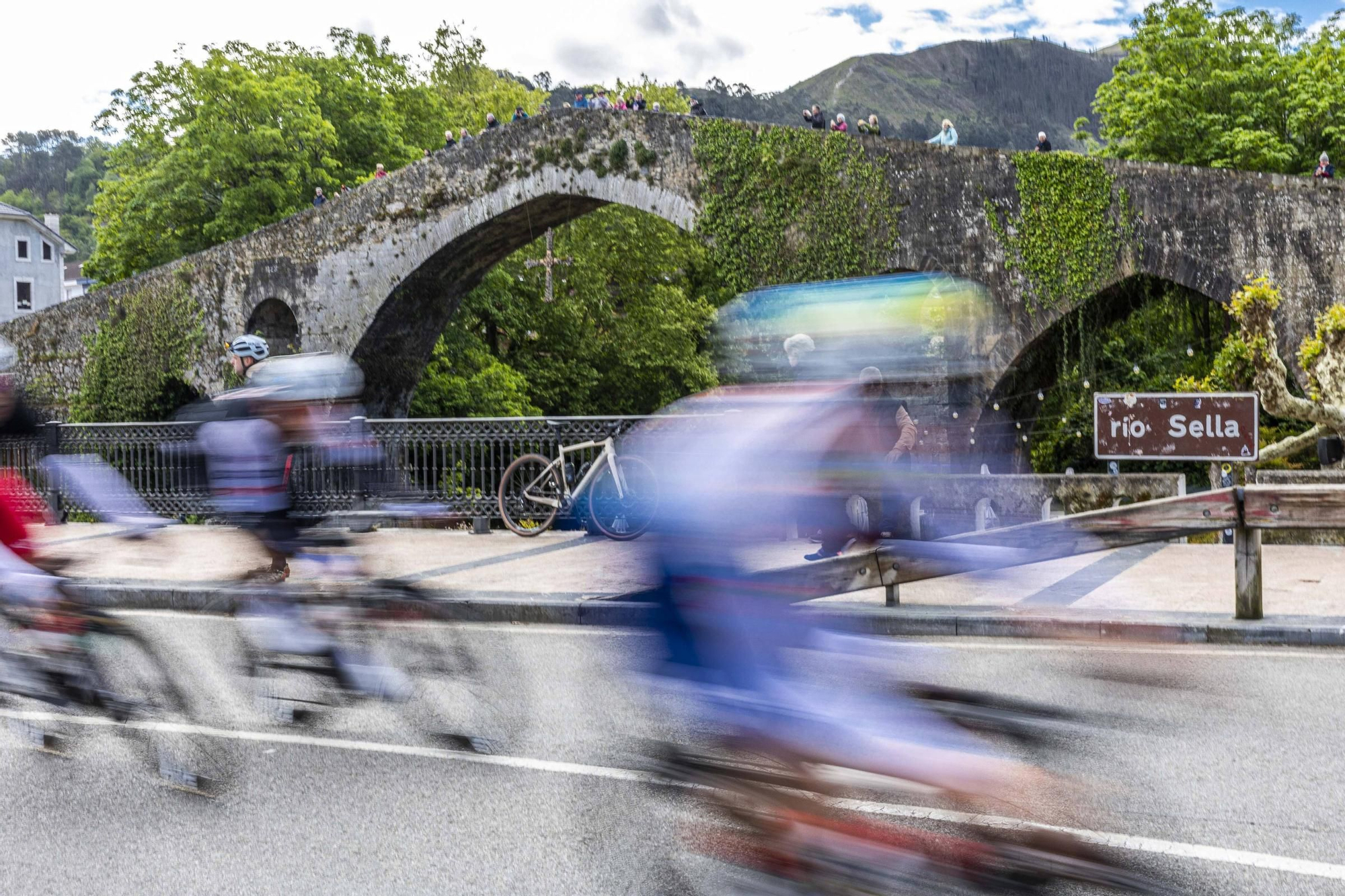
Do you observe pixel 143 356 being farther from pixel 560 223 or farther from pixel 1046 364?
pixel 1046 364

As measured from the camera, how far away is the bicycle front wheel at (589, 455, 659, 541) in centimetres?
1270

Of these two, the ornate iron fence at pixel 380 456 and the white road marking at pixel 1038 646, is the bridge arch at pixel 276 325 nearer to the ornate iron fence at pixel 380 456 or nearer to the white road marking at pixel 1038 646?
the ornate iron fence at pixel 380 456

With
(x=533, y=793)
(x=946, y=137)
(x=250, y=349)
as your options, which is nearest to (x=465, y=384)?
(x=946, y=137)

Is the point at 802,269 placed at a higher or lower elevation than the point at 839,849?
higher

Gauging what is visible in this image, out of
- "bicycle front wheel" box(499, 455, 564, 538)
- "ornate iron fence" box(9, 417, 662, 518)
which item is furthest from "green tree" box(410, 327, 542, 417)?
"bicycle front wheel" box(499, 455, 564, 538)

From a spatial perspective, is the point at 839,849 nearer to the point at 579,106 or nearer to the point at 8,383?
the point at 8,383

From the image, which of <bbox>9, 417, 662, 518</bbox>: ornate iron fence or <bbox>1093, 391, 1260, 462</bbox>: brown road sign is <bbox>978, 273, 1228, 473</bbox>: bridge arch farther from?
<bbox>1093, 391, 1260, 462</bbox>: brown road sign

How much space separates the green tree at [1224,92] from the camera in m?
34.8

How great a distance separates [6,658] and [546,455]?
9.01 m

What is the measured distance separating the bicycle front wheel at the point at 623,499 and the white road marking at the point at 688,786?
692 centimetres

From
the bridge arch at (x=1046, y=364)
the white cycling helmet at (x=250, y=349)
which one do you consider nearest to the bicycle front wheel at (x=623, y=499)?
the white cycling helmet at (x=250, y=349)

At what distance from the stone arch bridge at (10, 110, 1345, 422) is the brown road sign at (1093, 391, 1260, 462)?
40.7ft

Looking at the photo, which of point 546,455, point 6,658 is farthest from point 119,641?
point 546,455

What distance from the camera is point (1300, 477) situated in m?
11.8
